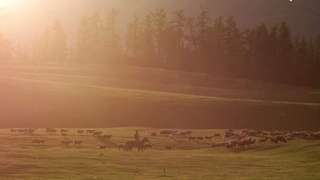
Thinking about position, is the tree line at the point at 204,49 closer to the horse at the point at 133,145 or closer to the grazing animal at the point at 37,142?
the horse at the point at 133,145

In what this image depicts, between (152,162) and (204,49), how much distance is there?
300 ft

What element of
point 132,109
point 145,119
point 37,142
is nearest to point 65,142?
point 37,142

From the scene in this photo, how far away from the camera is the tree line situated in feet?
412

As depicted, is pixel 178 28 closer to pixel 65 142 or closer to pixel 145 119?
pixel 145 119

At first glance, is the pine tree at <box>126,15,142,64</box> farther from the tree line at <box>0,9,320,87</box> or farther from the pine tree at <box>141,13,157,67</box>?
the pine tree at <box>141,13,157,67</box>

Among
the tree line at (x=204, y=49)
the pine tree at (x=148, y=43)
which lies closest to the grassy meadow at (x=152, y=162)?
the tree line at (x=204, y=49)

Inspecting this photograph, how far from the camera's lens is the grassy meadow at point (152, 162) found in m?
31.0

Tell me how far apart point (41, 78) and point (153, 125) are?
35259mm

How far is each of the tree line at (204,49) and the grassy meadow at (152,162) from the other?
7790cm

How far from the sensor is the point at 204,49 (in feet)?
415

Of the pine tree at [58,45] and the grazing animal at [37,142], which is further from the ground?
the pine tree at [58,45]

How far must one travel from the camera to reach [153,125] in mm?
71625

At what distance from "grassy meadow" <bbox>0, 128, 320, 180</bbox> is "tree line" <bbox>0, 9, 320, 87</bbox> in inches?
3067

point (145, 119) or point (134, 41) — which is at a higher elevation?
point (134, 41)
